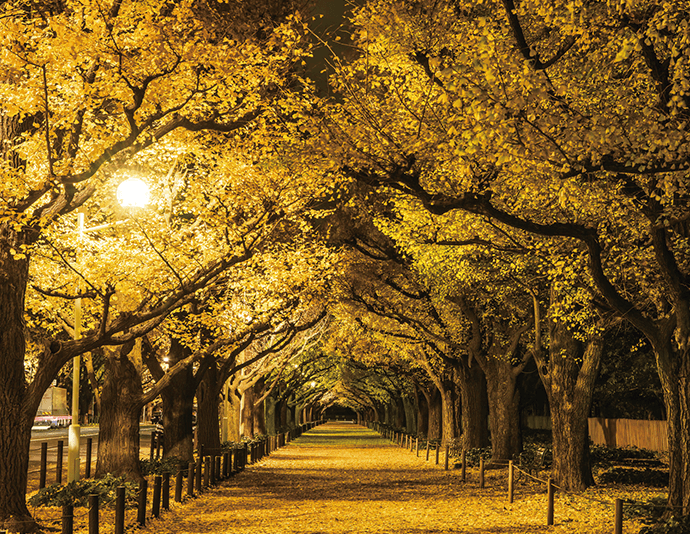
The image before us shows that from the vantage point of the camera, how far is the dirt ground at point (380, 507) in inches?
545

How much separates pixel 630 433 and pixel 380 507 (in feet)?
77.0

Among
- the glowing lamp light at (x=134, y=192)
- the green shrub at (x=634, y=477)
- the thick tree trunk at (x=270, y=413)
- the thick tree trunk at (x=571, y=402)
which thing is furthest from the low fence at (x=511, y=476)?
the glowing lamp light at (x=134, y=192)

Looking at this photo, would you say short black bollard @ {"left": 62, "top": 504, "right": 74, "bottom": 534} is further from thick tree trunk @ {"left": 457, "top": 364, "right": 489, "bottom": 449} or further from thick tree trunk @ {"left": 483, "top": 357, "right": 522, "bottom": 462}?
thick tree trunk @ {"left": 457, "top": 364, "right": 489, "bottom": 449}

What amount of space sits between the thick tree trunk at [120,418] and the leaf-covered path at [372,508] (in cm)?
198

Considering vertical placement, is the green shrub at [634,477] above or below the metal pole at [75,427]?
below

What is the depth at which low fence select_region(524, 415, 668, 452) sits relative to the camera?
1297 inches

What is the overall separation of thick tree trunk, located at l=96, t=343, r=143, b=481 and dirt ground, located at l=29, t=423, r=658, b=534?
6.27 feet

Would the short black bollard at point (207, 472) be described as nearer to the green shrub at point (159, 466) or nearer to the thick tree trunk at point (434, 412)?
the green shrub at point (159, 466)

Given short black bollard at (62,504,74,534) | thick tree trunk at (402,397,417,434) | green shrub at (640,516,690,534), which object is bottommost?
thick tree trunk at (402,397,417,434)

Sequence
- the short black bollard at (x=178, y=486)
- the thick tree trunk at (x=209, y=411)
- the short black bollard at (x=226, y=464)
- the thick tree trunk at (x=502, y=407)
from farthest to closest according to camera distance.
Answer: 1. the thick tree trunk at (x=209, y=411)
2. the thick tree trunk at (x=502, y=407)
3. the short black bollard at (x=226, y=464)
4. the short black bollard at (x=178, y=486)

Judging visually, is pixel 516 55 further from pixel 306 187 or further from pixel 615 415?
pixel 615 415

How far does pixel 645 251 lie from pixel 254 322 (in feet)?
38.0

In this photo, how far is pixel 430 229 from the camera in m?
18.4

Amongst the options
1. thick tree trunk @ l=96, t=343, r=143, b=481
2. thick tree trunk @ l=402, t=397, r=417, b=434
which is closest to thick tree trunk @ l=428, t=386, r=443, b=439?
thick tree trunk @ l=402, t=397, r=417, b=434
